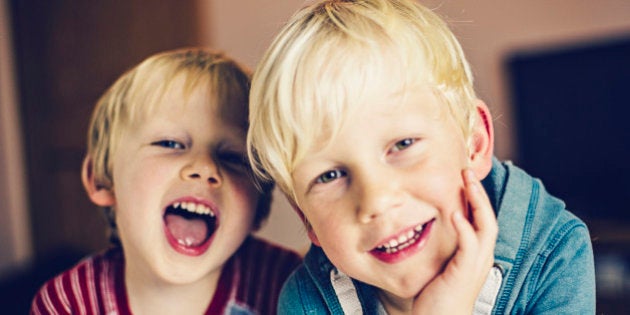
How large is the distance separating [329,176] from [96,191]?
35cm

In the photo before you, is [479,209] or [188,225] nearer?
[479,209]

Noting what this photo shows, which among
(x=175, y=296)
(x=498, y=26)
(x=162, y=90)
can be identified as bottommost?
(x=498, y=26)

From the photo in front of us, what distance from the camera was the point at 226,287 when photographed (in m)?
0.80

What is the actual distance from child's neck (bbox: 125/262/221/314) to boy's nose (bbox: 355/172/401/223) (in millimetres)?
297

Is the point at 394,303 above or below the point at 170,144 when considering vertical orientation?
below

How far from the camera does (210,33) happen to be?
2.55 metres

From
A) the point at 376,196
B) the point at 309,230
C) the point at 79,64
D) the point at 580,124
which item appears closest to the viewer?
the point at 376,196

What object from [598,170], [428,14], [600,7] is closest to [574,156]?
[598,170]

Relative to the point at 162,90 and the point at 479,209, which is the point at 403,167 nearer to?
the point at 479,209

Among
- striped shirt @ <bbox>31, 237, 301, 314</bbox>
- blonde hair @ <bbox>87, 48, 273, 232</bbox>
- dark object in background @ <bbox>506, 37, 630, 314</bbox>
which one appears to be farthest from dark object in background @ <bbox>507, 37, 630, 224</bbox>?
blonde hair @ <bbox>87, 48, 273, 232</bbox>

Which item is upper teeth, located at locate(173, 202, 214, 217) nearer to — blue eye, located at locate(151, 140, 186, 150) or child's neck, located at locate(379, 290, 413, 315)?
blue eye, located at locate(151, 140, 186, 150)

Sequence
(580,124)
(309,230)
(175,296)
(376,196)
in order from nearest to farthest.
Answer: (376,196) → (309,230) → (175,296) → (580,124)

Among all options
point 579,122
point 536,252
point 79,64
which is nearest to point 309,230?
point 536,252

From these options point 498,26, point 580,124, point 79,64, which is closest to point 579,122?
point 580,124
